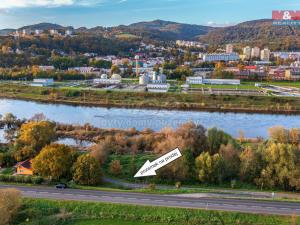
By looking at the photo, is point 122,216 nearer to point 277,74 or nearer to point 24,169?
point 24,169

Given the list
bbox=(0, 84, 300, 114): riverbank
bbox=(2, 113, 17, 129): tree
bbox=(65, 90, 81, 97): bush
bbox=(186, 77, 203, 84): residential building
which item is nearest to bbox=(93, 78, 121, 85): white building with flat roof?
bbox=(0, 84, 300, 114): riverbank

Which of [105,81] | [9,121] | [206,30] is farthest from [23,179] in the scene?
[206,30]

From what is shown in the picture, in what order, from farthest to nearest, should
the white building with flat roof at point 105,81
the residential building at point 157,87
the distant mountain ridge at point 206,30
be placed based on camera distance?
1. the distant mountain ridge at point 206,30
2. the white building with flat roof at point 105,81
3. the residential building at point 157,87

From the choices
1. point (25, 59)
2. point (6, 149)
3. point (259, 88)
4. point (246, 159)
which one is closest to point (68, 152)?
point (6, 149)

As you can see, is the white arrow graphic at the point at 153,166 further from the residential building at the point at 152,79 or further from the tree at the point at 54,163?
the residential building at the point at 152,79

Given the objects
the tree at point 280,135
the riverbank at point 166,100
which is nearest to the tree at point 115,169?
the tree at point 280,135
